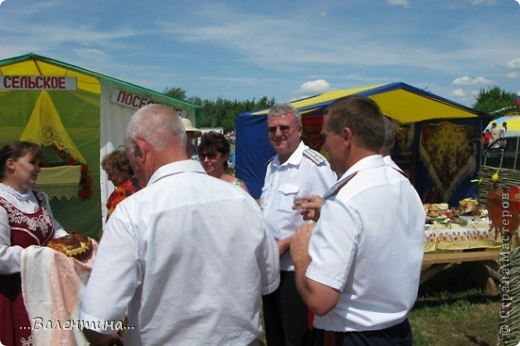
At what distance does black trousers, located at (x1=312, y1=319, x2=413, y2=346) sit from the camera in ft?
5.20

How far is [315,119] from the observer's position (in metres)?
9.09

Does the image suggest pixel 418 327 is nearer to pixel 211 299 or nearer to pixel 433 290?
pixel 433 290

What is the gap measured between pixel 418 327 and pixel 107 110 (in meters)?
5.35

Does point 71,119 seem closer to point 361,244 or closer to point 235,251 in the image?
point 235,251

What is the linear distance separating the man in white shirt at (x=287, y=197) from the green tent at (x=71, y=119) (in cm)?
460

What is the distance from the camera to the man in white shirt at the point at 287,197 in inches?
106

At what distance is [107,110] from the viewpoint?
7211 mm

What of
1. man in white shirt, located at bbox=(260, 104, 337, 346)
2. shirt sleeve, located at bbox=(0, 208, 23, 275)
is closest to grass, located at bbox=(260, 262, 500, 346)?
man in white shirt, located at bbox=(260, 104, 337, 346)

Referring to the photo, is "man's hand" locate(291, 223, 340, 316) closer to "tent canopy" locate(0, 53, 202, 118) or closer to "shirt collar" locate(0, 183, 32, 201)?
"shirt collar" locate(0, 183, 32, 201)

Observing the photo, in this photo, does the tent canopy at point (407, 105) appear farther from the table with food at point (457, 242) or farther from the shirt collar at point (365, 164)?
the shirt collar at point (365, 164)

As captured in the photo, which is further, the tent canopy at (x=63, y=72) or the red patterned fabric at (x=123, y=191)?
the tent canopy at (x=63, y=72)

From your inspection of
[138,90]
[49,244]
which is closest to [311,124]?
[138,90]

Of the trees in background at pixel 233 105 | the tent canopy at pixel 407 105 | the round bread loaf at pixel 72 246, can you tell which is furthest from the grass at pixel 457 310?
the trees in background at pixel 233 105

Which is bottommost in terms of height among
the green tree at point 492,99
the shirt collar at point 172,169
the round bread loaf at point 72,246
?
the round bread loaf at point 72,246
